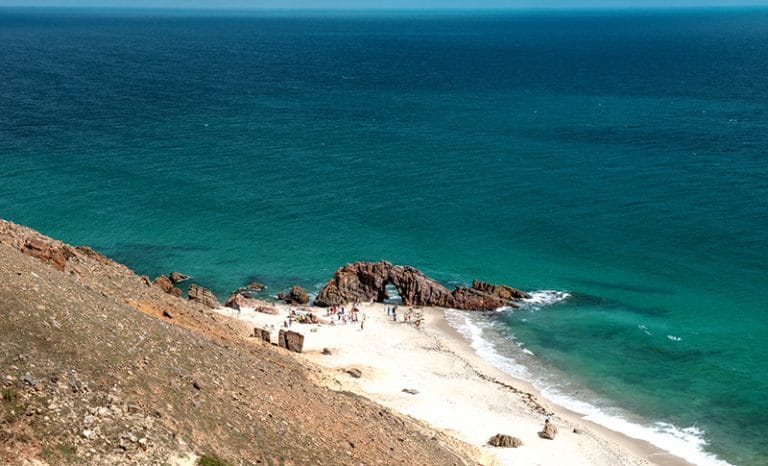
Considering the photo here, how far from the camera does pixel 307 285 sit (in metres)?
81.9

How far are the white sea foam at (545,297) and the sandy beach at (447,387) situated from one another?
8.96m

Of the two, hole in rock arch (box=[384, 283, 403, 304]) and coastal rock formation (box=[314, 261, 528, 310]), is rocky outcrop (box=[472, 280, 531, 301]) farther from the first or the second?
hole in rock arch (box=[384, 283, 403, 304])

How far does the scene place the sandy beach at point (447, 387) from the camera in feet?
172

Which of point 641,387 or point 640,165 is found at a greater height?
point 640,165

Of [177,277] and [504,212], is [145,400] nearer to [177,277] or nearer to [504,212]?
[177,277]

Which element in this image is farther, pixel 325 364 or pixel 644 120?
pixel 644 120

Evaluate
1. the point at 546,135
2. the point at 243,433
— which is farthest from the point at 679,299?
the point at 546,135

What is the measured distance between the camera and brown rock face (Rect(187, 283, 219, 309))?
7100 centimetres

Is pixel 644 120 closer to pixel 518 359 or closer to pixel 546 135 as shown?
pixel 546 135

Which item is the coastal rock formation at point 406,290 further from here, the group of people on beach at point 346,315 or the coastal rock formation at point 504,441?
the coastal rock formation at point 504,441

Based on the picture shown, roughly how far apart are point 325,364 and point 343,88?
13736 centimetres

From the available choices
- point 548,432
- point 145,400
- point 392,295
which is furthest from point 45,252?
point 392,295

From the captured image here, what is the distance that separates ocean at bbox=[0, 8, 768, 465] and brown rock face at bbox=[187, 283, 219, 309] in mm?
4866

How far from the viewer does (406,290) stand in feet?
255
